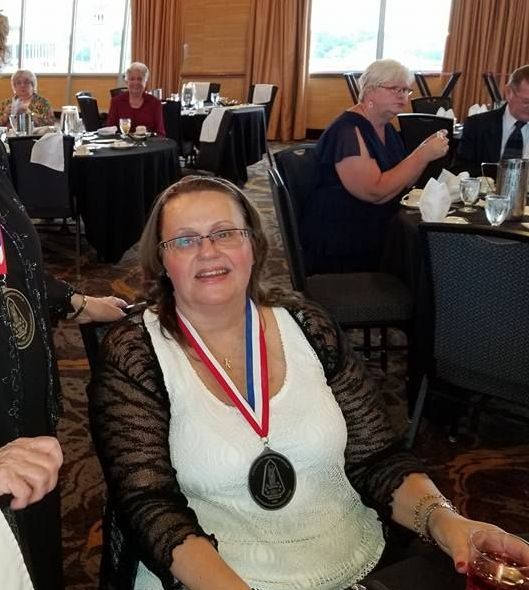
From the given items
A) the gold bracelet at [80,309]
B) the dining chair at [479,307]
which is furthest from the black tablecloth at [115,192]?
the gold bracelet at [80,309]

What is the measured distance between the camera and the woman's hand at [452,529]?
3.69 ft

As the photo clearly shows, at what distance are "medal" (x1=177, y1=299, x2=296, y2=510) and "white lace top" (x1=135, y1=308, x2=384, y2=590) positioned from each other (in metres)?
0.02

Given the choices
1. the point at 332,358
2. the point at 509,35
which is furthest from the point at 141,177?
the point at 509,35

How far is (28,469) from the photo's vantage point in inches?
35.8

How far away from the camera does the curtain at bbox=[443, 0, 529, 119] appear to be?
363 inches

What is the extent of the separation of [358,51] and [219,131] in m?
5.37

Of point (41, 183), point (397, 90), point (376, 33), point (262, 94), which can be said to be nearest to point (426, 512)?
point (397, 90)

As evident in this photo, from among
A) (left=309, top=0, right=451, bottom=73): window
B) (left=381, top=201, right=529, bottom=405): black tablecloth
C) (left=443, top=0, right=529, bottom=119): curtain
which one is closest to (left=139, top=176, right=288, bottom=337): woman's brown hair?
(left=381, top=201, right=529, bottom=405): black tablecloth

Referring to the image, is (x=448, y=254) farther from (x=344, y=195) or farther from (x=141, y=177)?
(x=141, y=177)

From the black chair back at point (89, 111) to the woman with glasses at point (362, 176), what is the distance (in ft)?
15.4

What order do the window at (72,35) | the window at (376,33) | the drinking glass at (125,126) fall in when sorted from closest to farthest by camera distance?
the drinking glass at (125,126) < the window at (376,33) < the window at (72,35)

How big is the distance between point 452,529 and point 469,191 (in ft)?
7.18

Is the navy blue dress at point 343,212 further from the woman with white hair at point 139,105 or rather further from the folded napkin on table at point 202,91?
the folded napkin on table at point 202,91

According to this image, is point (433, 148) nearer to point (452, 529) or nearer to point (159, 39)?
point (452, 529)
